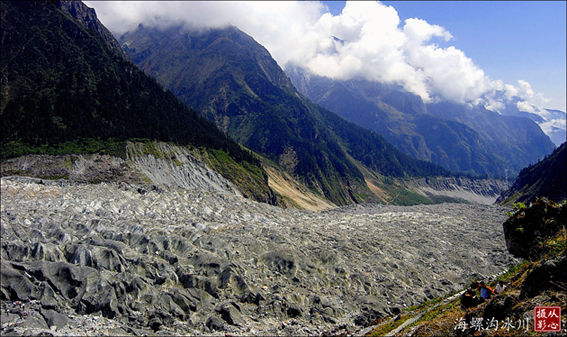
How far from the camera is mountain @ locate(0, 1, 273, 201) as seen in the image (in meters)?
109

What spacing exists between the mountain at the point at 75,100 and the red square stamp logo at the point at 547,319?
113 metres

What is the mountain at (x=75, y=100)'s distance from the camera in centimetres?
10906

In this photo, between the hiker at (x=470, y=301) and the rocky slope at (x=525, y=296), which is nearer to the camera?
the rocky slope at (x=525, y=296)

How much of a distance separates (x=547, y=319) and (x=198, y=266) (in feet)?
108

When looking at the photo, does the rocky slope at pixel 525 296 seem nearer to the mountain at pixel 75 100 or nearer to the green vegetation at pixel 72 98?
the green vegetation at pixel 72 98

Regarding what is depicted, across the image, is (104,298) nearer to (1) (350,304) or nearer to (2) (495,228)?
(1) (350,304)

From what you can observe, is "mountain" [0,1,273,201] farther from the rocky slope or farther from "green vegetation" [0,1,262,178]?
the rocky slope

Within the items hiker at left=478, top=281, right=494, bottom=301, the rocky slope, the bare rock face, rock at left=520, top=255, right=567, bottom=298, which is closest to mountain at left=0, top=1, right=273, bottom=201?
the bare rock face

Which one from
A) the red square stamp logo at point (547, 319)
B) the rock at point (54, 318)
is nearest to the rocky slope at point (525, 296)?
the red square stamp logo at point (547, 319)

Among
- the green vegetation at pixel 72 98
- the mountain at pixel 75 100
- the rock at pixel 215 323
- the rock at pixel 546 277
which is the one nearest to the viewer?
the rock at pixel 546 277

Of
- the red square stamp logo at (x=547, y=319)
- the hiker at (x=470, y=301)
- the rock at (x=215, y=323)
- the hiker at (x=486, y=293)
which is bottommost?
the rock at (x=215, y=323)

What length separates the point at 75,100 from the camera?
132m

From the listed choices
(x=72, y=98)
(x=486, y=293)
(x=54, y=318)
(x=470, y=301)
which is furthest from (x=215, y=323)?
(x=72, y=98)

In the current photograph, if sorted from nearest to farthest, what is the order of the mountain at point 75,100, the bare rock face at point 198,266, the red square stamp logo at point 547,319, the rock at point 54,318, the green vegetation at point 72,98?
the red square stamp logo at point 547,319 < the rock at point 54,318 < the bare rock face at point 198,266 < the green vegetation at point 72,98 < the mountain at point 75,100
